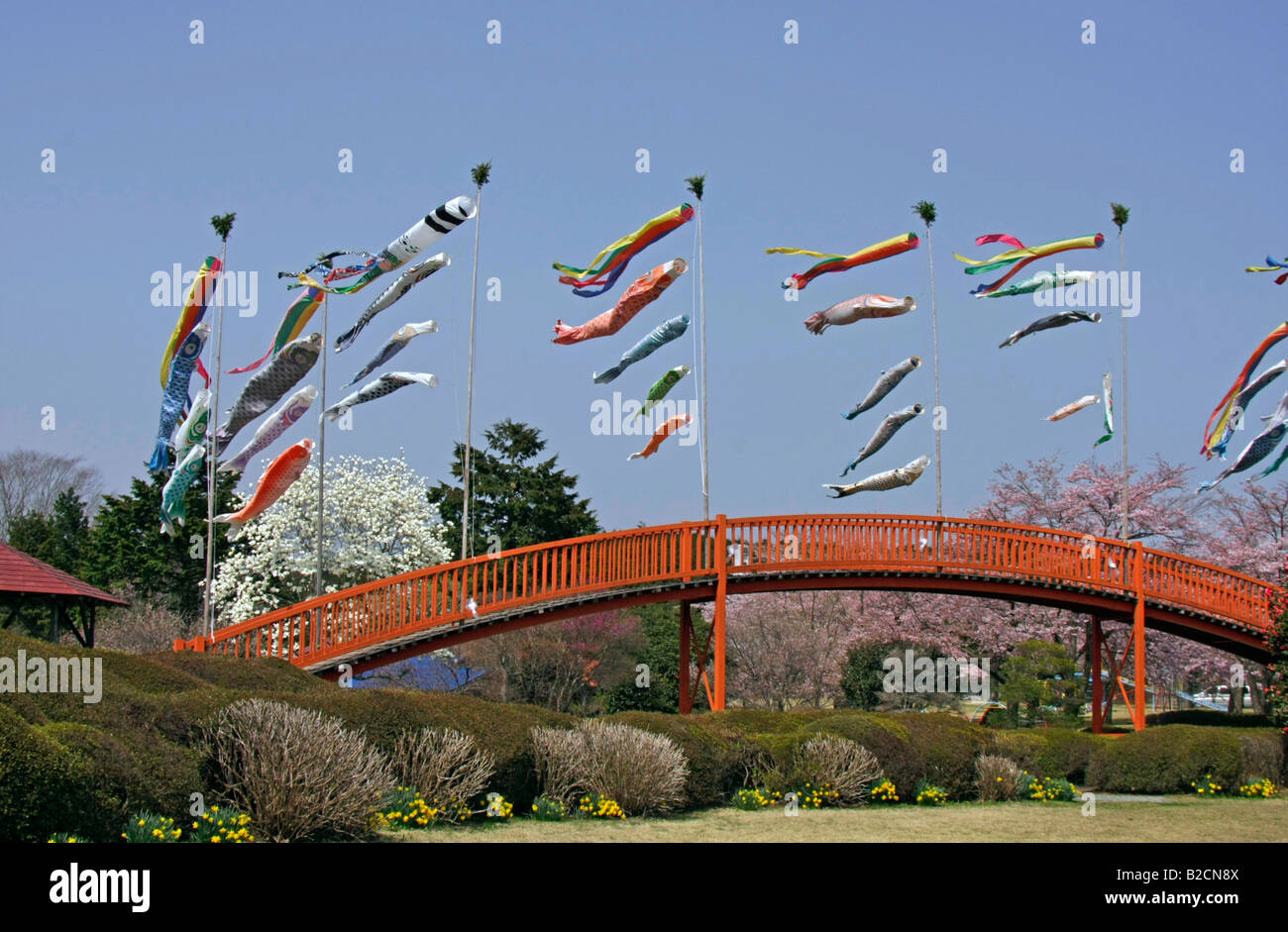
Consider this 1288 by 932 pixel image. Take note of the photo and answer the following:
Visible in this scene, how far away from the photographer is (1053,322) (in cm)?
2584

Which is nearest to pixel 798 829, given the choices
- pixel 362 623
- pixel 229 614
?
pixel 362 623

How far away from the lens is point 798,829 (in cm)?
1135

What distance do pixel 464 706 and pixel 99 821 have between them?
160 inches

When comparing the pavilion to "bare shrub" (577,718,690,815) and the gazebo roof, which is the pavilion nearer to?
the gazebo roof

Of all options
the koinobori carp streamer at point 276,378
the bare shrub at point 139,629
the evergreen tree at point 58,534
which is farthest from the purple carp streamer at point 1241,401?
the evergreen tree at point 58,534

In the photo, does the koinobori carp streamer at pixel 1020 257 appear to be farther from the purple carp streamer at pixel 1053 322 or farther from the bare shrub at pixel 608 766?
the bare shrub at pixel 608 766

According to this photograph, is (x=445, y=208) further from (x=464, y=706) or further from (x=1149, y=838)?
(x=1149, y=838)

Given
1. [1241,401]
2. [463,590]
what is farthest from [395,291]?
[1241,401]

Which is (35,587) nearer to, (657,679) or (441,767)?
(441,767)

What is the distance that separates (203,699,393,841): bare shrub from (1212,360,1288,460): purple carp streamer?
79.4 ft

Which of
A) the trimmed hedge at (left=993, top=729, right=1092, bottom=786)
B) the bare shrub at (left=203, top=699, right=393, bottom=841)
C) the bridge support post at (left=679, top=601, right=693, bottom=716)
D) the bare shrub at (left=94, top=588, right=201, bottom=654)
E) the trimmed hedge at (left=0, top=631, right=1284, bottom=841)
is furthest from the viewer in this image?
the bare shrub at (left=94, top=588, right=201, bottom=654)

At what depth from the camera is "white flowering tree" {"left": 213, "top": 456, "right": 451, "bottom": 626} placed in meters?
33.5

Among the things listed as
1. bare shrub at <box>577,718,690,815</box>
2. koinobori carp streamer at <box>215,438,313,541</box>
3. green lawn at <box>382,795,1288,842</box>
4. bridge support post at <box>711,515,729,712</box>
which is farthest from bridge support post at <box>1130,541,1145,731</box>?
koinobori carp streamer at <box>215,438,313,541</box>

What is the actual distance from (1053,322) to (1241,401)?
17.7ft
